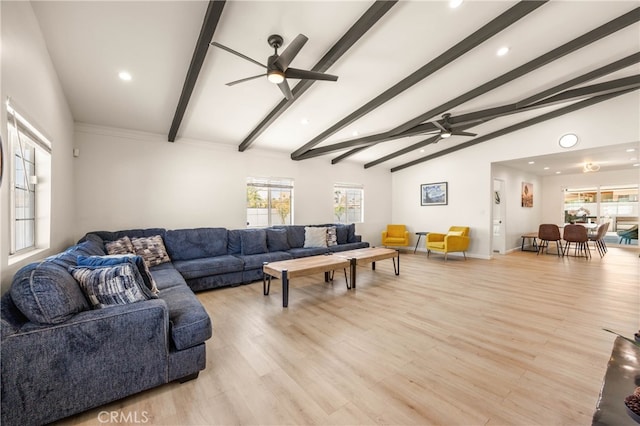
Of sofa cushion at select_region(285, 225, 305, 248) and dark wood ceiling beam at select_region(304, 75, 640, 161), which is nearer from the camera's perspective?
dark wood ceiling beam at select_region(304, 75, 640, 161)

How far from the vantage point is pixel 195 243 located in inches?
177

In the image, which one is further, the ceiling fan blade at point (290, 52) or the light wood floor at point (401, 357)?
the ceiling fan blade at point (290, 52)

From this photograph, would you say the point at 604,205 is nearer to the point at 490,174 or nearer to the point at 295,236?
the point at 490,174

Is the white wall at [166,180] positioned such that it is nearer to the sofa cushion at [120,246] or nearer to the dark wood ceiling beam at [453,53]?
the sofa cushion at [120,246]

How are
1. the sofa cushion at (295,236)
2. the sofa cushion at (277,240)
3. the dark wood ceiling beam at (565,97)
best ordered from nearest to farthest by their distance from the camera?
the dark wood ceiling beam at (565,97)
the sofa cushion at (277,240)
the sofa cushion at (295,236)

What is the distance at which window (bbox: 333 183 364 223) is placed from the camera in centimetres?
757

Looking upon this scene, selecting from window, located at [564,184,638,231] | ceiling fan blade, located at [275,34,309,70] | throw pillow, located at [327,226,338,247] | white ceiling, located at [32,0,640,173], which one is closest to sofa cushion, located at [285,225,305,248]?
throw pillow, located at [327,226,338,247]

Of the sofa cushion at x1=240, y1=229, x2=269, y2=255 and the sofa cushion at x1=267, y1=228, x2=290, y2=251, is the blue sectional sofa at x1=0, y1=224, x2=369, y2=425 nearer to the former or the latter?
the sofa cushion at x1=240, y1=229, x2=269, y2=255

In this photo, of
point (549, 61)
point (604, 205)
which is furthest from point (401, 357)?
point (604, 205)

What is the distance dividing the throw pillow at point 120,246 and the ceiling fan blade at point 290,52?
322 centimetres

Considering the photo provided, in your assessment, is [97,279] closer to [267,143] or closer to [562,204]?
[267,143]

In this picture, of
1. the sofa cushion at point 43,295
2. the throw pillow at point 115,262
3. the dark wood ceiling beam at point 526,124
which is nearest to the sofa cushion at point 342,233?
the dark wood ceiling beam at point 526,124

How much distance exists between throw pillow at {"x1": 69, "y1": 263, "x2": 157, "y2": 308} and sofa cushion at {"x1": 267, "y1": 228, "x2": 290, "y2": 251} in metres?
3.34

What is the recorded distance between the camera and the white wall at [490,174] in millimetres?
4895
